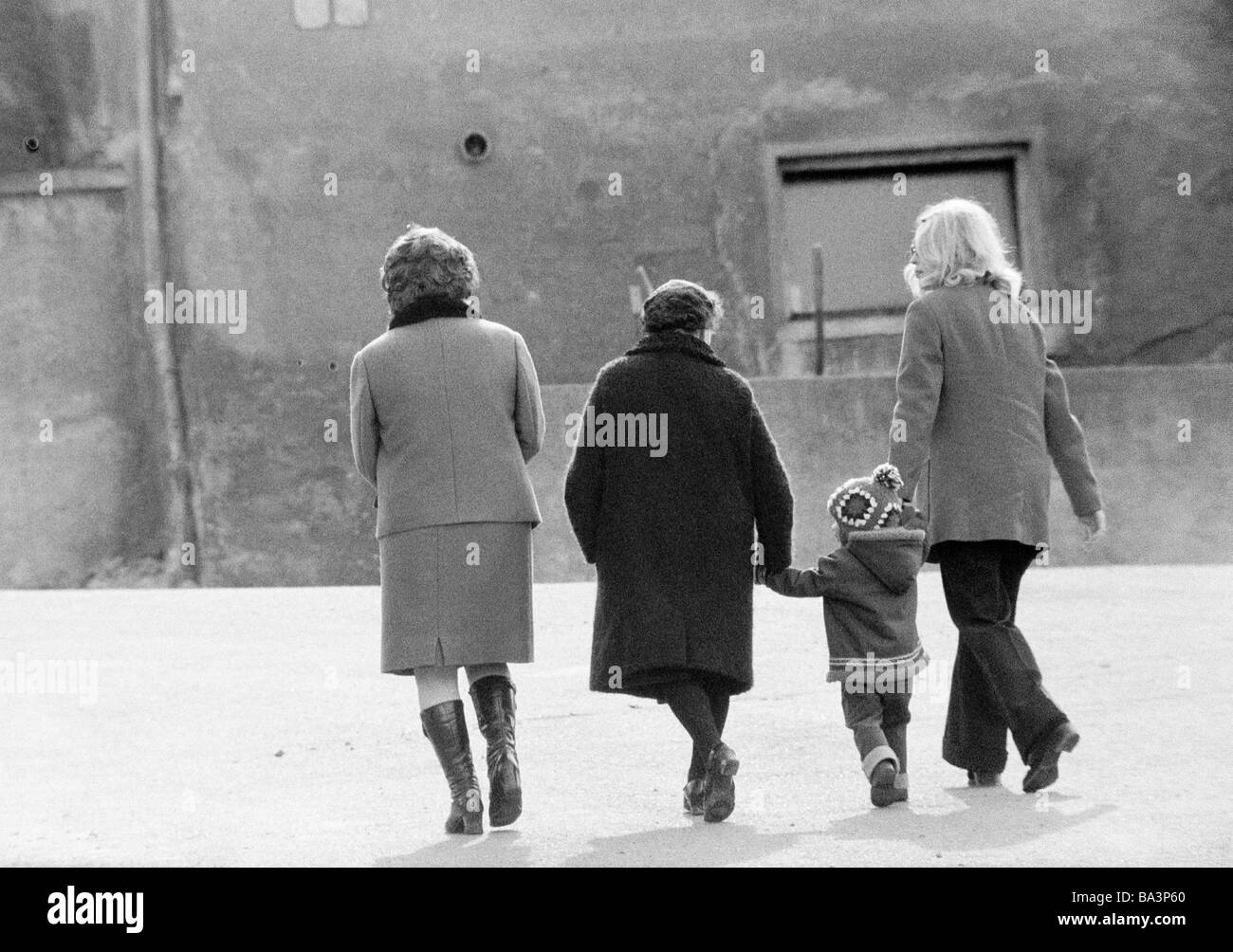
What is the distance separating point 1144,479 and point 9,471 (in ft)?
25.0

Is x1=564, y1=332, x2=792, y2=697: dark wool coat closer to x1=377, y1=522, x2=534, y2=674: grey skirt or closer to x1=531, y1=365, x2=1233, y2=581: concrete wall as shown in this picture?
x1=377, y1=522, x2=534, y2=674: grey skirt

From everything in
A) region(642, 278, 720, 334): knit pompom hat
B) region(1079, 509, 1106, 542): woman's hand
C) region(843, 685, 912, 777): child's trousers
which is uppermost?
region(642, 278, 720, 334): knit pompom hat

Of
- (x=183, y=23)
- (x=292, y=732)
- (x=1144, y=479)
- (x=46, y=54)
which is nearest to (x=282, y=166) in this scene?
(x=183, y=23)

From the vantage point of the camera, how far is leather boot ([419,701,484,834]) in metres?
5.63

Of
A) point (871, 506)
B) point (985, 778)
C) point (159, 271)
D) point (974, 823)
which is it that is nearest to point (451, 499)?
point (871, 506)

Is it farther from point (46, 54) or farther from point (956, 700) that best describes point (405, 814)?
point (46, 54)

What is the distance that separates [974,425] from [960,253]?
1.68 feet

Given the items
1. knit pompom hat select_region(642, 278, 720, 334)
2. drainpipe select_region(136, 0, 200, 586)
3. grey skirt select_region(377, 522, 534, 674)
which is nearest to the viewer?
grey skirt select_region(377, 522, 534, 674)

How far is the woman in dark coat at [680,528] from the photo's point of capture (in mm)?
5789

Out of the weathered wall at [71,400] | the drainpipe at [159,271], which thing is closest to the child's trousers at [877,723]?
the drainpipe at [159,271]

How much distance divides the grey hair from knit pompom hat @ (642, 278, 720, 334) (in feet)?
1.72

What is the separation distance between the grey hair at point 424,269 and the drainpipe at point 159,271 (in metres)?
8.80

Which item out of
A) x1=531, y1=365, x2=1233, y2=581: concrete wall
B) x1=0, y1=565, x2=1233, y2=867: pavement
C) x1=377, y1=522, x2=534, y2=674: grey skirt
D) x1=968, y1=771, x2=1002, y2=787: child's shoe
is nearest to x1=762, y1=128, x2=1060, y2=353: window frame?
x1=531, y1=365, x2=1233, y2=581: concrete wall

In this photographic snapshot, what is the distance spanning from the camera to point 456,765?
5.66m
